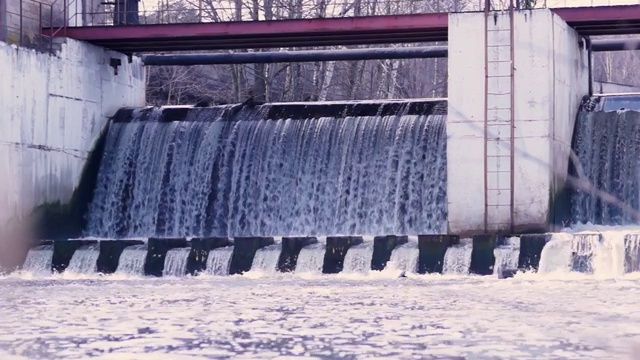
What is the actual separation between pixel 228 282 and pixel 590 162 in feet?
30.8

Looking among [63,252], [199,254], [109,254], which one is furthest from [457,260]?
[63,252]

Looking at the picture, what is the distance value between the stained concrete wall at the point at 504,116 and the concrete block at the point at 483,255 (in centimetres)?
241

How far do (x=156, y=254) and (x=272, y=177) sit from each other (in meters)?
5.56

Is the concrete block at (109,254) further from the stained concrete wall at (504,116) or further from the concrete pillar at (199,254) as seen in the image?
the stained concrete wall at (504,116)

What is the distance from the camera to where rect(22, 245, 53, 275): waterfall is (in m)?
27.9

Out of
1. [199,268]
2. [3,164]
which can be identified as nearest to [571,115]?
[199,268]

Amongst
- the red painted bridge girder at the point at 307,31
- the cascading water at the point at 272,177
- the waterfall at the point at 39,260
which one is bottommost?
the waterfall at the point at 39,260

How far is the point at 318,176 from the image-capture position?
31453mm

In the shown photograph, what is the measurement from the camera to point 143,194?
32.8m

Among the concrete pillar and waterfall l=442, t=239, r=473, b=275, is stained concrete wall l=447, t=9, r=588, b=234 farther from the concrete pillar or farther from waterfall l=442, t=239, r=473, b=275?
the concrete pillar

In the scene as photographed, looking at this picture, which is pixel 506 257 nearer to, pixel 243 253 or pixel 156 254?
pixel 243 253

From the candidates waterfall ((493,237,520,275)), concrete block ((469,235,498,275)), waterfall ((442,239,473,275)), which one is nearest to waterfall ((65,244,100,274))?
waterfall ((442,239,473,275))

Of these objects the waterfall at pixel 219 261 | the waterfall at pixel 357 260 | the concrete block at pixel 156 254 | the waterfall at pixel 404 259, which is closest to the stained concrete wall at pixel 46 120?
the concrete block at pixel 156 254

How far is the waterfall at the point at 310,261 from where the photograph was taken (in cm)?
2577
